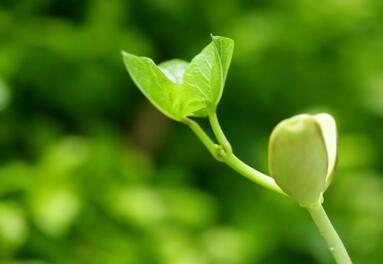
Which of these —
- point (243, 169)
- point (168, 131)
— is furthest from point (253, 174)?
point (168, 131)

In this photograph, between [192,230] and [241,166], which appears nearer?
[241,166]

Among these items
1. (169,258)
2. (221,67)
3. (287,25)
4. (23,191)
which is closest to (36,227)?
(23,191)

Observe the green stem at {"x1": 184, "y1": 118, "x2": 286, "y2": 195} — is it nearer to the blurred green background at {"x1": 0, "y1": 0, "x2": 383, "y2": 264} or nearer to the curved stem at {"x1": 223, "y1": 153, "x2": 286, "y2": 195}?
the curved stem at {"x1": 223, "y1": 153, "x2": 286, "y2": 195}

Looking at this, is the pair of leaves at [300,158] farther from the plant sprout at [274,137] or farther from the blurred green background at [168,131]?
the blurred green background at [168,131]

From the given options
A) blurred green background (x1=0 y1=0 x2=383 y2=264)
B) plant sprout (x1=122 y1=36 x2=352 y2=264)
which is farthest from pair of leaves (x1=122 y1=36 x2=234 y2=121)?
Answer: blurred green background (x1=0 y1=0 x2=383 y2=264)

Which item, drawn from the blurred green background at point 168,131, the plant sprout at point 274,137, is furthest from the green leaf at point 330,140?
the blurred green background at point 168,131

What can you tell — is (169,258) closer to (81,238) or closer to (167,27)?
(81,238)
